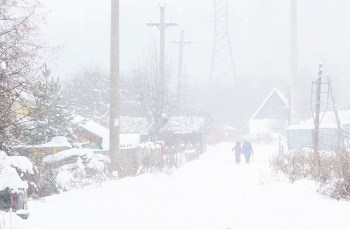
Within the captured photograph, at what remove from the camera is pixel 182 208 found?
1104 centimetres

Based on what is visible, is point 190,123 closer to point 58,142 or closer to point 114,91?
point 58,142

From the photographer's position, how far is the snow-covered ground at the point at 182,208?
30.5ft

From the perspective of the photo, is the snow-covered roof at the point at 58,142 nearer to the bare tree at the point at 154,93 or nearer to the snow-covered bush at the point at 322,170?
the snow-covered bush at the point at 322,170

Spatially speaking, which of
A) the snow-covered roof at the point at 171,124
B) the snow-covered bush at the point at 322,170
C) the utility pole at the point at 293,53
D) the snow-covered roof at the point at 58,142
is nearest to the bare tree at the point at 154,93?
the snow-covered roof at the point at 171,124

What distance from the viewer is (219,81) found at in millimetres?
99000

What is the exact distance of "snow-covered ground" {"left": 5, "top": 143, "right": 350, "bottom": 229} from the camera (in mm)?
9297

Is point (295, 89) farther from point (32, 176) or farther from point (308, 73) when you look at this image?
point (308, 73)

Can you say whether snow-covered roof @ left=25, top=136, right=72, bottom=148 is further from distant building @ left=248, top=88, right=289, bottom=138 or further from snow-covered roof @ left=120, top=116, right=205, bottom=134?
distant building @ left=248, top=88, right=289, bottom=138

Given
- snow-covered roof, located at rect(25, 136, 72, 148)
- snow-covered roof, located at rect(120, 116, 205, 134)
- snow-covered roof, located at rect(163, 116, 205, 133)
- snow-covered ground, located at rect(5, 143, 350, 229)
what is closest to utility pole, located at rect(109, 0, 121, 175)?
snow-covered roof, located at rect(25, 136, 72, 148)

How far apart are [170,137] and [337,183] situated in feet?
59.4

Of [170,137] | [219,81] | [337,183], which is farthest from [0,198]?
[219,81]

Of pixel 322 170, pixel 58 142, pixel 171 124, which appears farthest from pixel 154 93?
pixel 322 170

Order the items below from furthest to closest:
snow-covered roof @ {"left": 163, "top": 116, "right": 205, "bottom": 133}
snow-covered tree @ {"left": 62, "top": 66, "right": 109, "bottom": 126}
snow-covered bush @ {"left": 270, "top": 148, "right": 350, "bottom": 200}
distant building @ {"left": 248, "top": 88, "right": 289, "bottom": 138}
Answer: distant building @ {"left": 248, "top": 88, "right": 289, "bottom": 138}
snow-covered tree @ {"left": 62, "top": 66, "right": 109, "bottom": 126}
snow-covered roof @ {"left": 163, "top": 116, "right": 205, "bottom": 133}
snow-covered bush @ {"left": 270, "top": 148, "right": 350, "bottom": 200}

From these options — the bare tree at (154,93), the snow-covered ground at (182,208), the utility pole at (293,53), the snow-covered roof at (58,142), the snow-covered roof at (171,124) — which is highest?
the utility pole at (293,53)
